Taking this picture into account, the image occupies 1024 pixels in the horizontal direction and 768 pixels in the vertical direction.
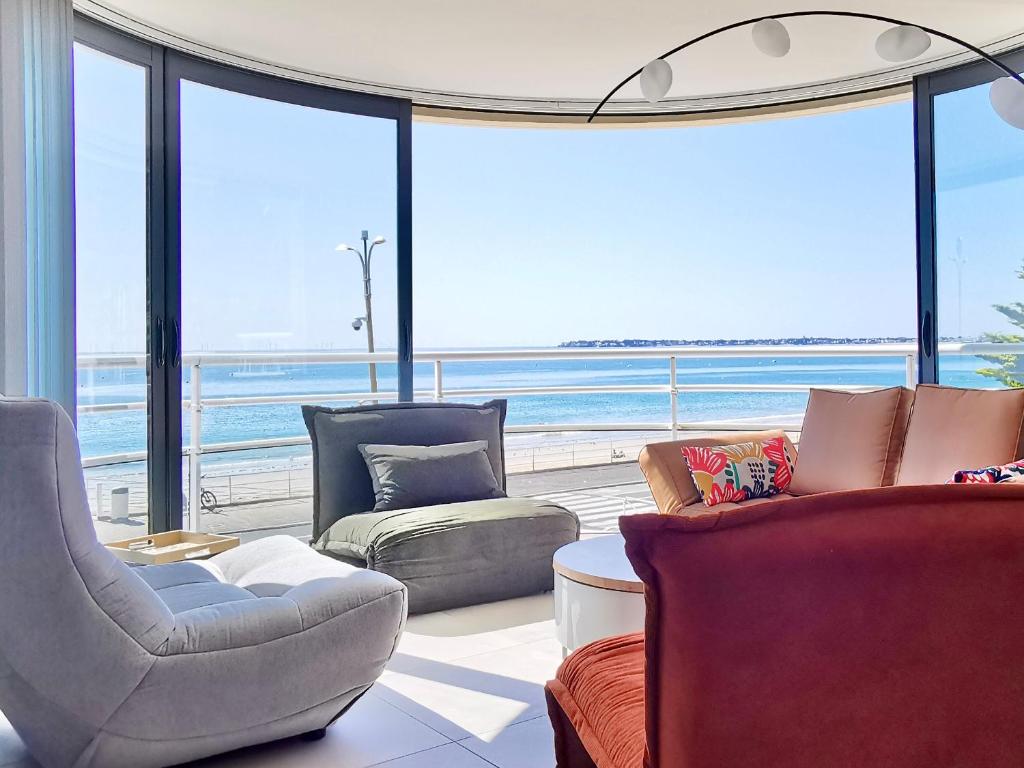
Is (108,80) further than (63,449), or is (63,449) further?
(108,80)

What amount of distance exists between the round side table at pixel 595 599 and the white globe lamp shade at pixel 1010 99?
2.26 metres

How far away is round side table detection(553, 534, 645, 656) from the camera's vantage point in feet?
8.63

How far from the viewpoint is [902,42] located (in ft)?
10.4

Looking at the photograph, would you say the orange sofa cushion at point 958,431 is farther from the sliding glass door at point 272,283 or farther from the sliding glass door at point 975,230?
the sliding glass door at point 272,283

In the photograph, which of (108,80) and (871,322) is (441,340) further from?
(108,80)

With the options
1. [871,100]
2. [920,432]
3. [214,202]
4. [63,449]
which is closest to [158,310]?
[214,202]

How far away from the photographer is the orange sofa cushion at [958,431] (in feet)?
10.5

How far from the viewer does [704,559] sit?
1.12 meters

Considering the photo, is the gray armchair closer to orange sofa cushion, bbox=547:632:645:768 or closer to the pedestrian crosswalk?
orange sofa cushion, bbox=547:632:645:768

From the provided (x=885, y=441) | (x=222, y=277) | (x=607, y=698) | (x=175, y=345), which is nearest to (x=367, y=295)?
(x=222, y=277)

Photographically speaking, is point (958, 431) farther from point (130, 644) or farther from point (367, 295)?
point (367, 295)

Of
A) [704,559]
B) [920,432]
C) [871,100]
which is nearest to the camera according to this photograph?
[704,559]

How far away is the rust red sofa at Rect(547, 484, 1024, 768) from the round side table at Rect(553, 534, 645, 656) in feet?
4.36

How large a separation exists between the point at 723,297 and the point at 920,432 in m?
17.8
